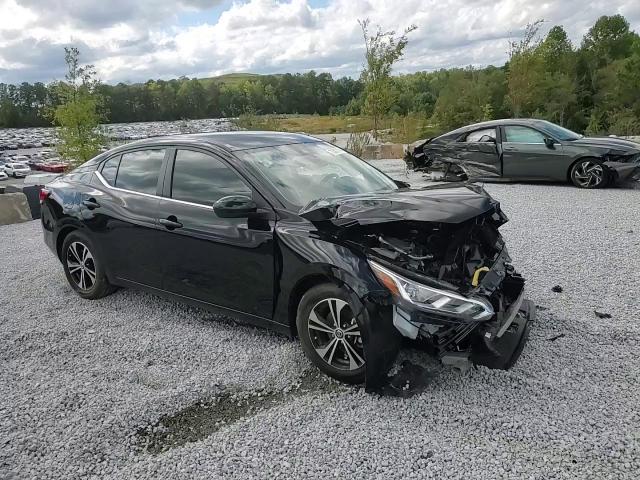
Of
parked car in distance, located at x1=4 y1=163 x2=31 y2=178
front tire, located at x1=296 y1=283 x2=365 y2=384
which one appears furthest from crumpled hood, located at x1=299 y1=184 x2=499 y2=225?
parked car in distance, located at x1=4 y1=163 x2=31 y2=178

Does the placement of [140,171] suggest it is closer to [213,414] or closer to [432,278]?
[213,414]

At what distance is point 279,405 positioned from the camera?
3.01 meters

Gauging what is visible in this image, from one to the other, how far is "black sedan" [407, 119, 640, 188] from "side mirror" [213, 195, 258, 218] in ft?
26.5

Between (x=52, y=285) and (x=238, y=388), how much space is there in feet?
10.9

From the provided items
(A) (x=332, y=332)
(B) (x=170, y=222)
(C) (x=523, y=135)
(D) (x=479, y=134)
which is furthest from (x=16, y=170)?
(A) (x=332, y=332)

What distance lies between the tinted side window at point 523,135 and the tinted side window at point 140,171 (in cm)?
794

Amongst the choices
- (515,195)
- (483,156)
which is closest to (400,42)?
(483,156)

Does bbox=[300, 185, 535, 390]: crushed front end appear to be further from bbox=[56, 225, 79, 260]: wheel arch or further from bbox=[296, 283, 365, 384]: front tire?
bbox=[56, 225, 79, 260]: wheel arch

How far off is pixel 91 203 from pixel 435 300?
11.0ft

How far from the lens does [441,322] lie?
2.80 m

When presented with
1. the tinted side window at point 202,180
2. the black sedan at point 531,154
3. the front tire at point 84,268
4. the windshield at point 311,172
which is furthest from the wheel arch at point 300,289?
the black sedan at point 531,154

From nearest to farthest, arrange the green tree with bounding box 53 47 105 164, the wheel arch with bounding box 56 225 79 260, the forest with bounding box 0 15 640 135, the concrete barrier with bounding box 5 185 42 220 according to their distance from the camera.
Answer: the wheel arch with bounding box 56 225 79 260
the concrete barrier with bounding box 5 185 42 220
the green tree with bounding box 53 47 105 164
the forest with bounding box 0 15 640 135

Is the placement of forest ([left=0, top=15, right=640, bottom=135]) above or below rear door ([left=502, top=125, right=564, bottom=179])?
above

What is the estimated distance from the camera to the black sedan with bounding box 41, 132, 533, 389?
9.59 ft
